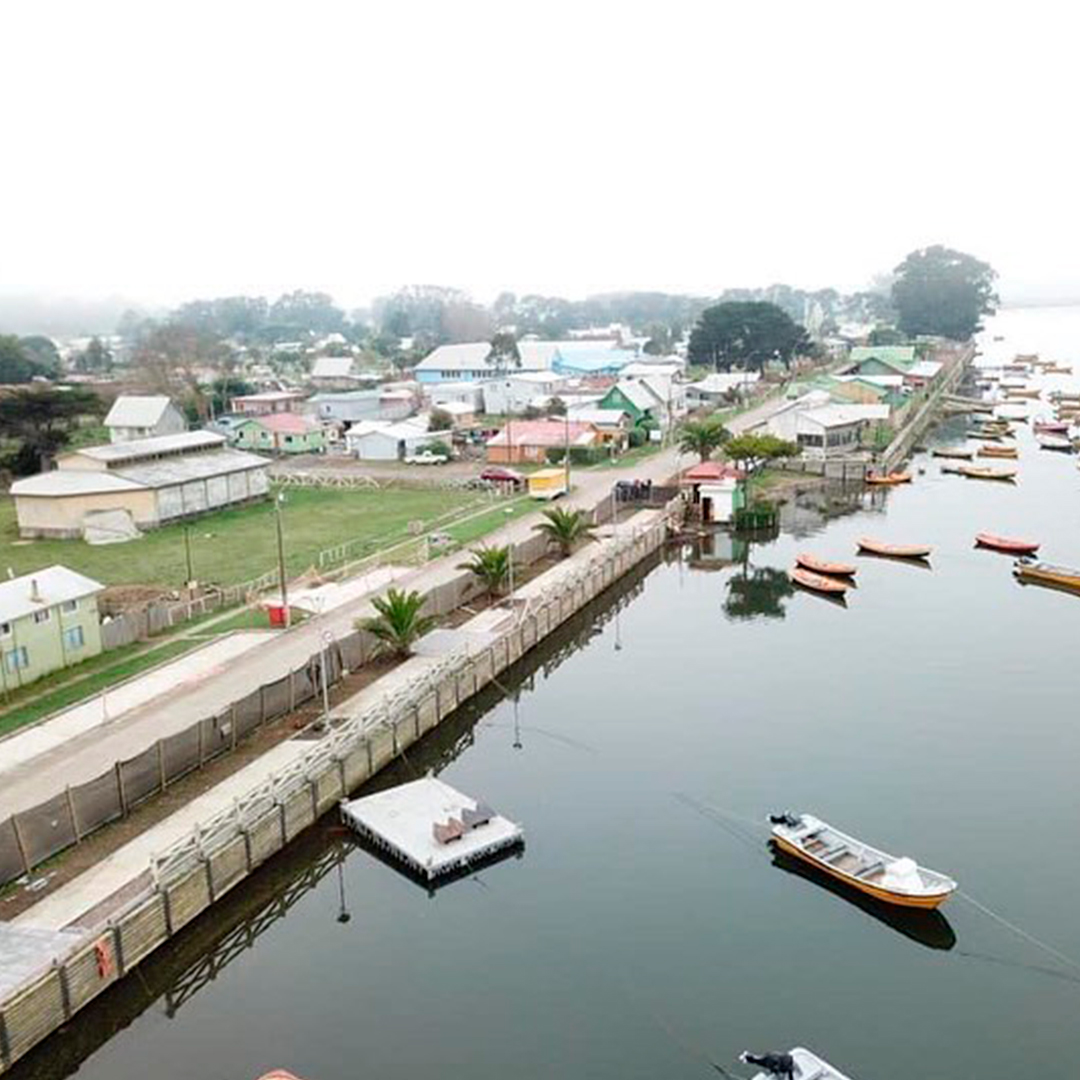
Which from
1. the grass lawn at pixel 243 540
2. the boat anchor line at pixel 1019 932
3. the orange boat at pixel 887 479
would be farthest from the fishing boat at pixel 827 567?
the boat anchor line at pixel 1019 932

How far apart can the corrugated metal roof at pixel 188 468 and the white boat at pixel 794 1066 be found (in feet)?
179

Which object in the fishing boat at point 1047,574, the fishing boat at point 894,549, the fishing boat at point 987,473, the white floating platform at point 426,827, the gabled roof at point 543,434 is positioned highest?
the white floating platform at point 426,827

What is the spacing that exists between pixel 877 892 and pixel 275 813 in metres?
16.0

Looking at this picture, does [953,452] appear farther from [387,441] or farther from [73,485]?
[73,485]

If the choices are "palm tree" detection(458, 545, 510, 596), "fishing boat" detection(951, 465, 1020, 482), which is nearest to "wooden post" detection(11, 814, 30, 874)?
"palm tree" detection(458, 545, 510, 596)

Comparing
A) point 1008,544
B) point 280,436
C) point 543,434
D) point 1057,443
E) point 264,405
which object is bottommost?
point 1057,443

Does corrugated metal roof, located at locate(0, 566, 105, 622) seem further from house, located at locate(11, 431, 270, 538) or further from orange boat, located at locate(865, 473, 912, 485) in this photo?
orange boat, located at locate(865, 473, 912, 485)

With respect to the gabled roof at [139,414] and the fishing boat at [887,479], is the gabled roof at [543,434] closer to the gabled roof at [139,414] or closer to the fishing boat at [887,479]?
the fishing boat at [887,479]

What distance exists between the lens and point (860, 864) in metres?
28.0

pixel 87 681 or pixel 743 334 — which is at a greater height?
pixel 743 334

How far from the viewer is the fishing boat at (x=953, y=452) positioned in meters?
98.6

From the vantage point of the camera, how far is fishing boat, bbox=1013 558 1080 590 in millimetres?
55031

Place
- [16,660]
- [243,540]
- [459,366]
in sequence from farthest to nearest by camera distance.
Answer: [459,366]
[243,540]
[16,660]

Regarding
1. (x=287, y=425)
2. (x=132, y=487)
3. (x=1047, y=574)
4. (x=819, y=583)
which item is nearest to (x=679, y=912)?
(x=819, y=583)
